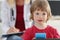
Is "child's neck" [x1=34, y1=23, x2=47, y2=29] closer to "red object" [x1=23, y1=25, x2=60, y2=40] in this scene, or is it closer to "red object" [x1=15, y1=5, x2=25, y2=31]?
"red object" [x1=23, y1=25, x2=60, y2=40]

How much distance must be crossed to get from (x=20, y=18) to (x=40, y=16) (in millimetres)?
479

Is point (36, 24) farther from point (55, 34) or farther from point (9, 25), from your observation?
point (9, 25)

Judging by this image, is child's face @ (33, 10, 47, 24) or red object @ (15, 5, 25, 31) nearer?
child's face @ (33, 10, 47, 24)

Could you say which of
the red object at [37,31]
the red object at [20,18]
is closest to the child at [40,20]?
the red object at [37,31]

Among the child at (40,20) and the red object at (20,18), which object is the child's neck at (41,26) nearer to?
the child at (40,20)

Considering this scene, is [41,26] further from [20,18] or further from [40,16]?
[20,18]

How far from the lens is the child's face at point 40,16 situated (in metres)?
1.13

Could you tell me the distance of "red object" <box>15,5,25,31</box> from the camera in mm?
1571

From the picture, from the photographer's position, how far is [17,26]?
1.57 metres

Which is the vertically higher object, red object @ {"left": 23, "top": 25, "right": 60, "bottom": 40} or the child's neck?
the child's neck

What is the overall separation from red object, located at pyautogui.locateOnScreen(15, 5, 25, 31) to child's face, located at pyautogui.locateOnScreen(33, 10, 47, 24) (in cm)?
43

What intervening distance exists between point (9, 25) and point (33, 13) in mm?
464

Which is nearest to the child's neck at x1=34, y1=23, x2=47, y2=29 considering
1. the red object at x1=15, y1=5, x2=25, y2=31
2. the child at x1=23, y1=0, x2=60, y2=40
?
the child at x1=23, y1=0, x2=60, y2=40

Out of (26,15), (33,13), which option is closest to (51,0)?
(26,15)
